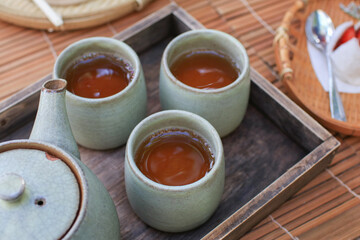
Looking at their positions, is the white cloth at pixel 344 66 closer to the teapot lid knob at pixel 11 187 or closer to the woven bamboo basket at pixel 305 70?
the woven bamboo basket at pixel 305 70

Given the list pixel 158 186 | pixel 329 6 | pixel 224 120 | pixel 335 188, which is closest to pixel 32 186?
pixel 158 186

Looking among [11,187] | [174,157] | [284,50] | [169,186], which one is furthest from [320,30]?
[11,187]

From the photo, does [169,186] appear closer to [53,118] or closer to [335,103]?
[53,118]

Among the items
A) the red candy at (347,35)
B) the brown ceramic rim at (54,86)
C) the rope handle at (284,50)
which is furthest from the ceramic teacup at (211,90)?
the red candy at (347,35)

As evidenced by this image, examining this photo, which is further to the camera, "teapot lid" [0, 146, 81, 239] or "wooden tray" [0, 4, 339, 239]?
"wooden tray" [0, 4, 339, 239]

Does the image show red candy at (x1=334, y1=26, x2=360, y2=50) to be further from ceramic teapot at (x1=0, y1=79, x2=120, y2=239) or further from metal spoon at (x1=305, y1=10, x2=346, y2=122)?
ceramic teapot at (x1=0, y1=79, x2=120, y2=239)

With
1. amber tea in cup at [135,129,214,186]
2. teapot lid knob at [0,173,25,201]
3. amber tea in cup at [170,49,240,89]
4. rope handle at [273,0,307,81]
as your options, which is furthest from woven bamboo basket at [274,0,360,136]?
teapot lid knob at [0,173,25,201]
